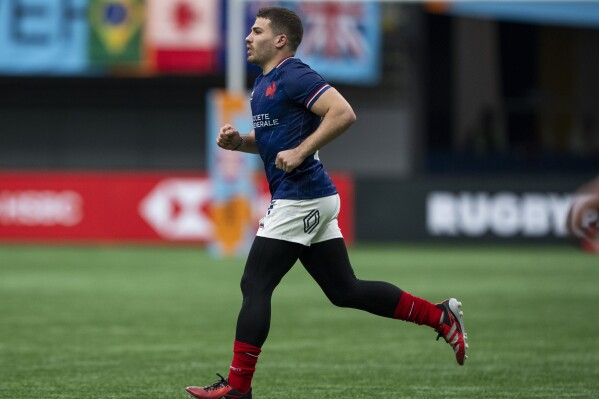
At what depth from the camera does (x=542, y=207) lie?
24422 millimetres

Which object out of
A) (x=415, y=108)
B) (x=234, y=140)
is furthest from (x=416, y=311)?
(x=415, y=108)

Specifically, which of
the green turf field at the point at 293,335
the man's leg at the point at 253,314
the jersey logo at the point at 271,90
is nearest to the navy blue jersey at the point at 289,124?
the jersey logo at the point at 271,90

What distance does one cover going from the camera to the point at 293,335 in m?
11.0

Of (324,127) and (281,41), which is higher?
(281,41)

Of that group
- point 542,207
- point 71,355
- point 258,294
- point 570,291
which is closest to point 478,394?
point 258,294

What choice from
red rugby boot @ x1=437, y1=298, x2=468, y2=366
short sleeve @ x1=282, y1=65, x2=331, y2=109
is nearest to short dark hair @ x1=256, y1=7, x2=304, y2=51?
short sleeve @ x1=282, y1=65, x2=331, y2=109

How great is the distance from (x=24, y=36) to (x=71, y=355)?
16.3 meters

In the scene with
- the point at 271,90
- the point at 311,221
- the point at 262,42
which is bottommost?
the point at 311,221

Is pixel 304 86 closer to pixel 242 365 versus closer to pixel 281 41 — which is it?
pixel 281 41

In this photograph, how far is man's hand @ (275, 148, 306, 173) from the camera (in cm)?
670

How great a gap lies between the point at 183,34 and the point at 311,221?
18216 mm

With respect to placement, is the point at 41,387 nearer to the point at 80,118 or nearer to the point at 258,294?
the point at 258,294

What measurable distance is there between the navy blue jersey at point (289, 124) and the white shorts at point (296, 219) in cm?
4

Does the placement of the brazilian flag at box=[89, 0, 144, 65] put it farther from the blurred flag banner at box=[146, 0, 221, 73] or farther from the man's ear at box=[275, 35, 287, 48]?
the man's ear at box=[275, 35, 287, 48]
